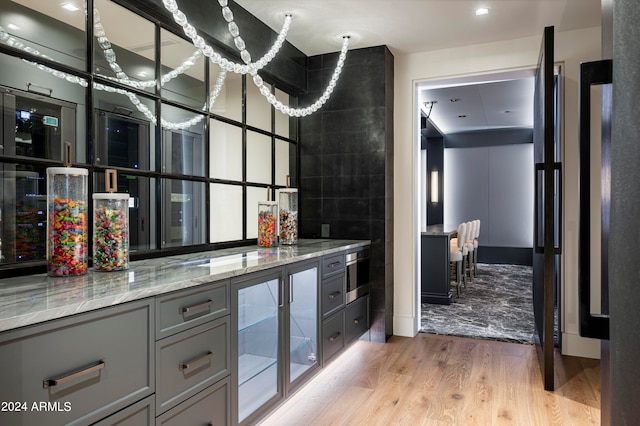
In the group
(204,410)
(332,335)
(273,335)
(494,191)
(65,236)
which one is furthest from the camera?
(494,191)

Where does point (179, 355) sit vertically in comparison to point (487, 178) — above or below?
below

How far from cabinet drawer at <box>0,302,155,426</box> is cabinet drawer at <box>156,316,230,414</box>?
0.07 meters

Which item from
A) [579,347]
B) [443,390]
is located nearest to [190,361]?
[443,390]

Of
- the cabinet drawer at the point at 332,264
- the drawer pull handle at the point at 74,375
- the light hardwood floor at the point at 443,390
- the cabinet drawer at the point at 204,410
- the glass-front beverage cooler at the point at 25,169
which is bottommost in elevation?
the light hardwood floor at the point at 443,390

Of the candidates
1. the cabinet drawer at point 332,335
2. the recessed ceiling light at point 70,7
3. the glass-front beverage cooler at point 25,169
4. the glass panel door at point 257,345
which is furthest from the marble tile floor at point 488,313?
the recessed ceiling light at point 70,7

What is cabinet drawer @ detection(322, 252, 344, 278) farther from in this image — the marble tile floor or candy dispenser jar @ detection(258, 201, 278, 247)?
the marble tile floor

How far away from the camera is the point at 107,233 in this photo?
1819 millimetres

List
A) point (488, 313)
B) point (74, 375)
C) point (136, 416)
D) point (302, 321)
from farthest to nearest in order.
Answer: point (488, 313) < point (302, 321) < point (136, 416) < point (74, 375)

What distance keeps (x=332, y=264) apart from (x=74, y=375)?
6.48 feet

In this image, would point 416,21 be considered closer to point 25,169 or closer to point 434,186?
point 25,169

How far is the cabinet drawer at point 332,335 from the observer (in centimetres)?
290

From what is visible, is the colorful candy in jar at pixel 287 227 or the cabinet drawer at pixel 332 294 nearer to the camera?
A: the cabinet drawer at pixel 332 294

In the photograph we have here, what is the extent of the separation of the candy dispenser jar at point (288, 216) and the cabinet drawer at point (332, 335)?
637mm

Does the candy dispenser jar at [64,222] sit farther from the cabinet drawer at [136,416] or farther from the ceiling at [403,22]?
the ceiling at [403,22]
